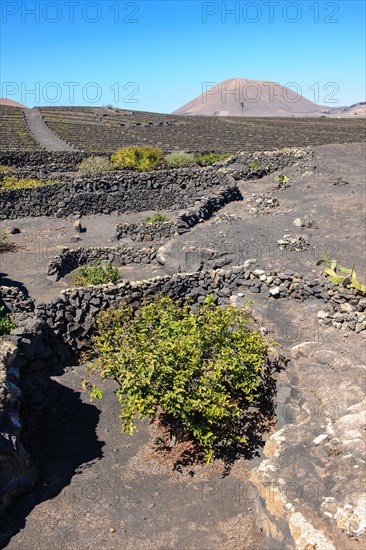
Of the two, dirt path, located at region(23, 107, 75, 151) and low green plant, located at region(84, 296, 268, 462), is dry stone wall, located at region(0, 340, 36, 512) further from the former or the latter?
dirt path, located at region(23, 107, 75, 151)

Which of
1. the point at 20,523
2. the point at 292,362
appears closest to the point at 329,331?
the point at 292,362

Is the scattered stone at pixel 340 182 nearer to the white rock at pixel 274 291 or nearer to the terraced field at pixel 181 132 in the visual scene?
the white rock at pixel 274 291

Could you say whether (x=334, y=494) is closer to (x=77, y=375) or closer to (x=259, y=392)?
(x=259, y=392)

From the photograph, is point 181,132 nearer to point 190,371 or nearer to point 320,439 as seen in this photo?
point 190,371

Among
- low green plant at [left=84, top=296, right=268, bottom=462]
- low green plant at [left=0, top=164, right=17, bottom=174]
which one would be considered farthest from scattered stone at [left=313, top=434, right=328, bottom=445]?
low green plant at [left=0, top=164, right=17, bottom=174]

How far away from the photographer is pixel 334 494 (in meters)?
7.04

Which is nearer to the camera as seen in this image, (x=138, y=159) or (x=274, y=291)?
(x=274, y=291)

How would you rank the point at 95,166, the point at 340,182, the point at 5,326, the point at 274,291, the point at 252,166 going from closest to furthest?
the point at 5,326, the point at 274,291, the point at 340,182, the point at 252,166, the point at 95,166

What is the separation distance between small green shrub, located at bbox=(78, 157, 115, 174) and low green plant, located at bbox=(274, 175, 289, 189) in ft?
49.3

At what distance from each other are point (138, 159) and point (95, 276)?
998 inches

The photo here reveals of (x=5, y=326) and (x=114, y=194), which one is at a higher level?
(x=114, y=194)

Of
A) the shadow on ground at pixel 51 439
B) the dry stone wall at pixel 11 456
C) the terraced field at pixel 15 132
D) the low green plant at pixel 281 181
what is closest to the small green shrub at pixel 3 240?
the shadow on ground at pixel 51 439

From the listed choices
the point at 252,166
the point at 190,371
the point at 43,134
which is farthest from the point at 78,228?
the point at 43,134

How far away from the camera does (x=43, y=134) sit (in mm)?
70750
